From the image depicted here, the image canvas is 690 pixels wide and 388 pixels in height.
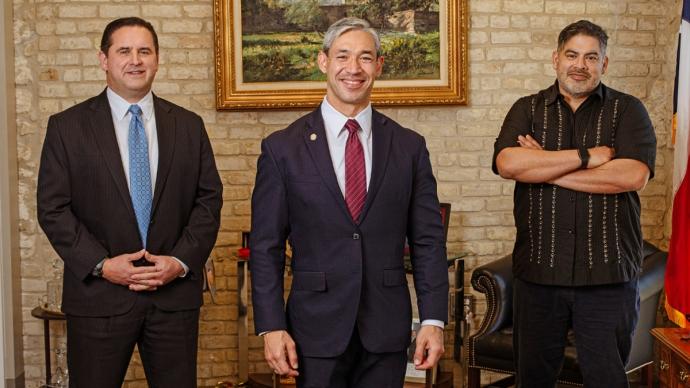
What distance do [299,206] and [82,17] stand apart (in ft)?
9.63

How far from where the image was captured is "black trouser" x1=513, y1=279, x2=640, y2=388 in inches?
135

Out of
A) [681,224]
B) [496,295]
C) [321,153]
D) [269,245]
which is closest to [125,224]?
[269,245]

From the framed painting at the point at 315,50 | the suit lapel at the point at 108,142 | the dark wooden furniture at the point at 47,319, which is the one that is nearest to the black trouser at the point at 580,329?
the suit lapel at the point at 108,142

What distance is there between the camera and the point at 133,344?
10.6 ft

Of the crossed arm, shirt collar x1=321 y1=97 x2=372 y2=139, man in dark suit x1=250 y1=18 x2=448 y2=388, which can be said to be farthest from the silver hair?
the crossed arm

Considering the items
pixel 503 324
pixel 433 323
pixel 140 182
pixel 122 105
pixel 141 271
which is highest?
pixel 122 105

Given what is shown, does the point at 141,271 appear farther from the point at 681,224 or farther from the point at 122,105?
the point at 681,224

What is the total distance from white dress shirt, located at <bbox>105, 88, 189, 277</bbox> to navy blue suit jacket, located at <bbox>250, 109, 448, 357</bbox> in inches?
25.4

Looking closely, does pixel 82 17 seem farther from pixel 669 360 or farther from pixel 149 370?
pixel 669 360

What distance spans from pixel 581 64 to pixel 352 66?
1.16m

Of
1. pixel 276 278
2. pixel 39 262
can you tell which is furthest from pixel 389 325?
pixel 39 262

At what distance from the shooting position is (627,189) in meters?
3.39

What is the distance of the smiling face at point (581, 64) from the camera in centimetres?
346

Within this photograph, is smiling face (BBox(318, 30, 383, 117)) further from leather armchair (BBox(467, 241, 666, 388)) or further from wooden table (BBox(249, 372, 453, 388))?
wooden table (BBox(249, 372, 453, 388))
